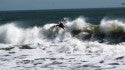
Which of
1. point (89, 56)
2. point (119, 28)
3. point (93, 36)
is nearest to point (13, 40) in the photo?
point (93, 36)

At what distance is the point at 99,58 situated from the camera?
17.3m

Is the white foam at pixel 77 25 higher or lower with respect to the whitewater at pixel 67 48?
higher

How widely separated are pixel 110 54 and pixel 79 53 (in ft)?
5.60

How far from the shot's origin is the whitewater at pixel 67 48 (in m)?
16.3

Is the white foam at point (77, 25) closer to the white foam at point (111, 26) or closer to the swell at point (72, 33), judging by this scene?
the swell at point (72, 33)

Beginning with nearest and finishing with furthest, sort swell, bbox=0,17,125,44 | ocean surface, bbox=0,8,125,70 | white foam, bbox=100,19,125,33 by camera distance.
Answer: ocean surface, bbox=0,8,125,70 → swell, bbox=0,17,125,44 → white foam, bbox=100,19,125,33

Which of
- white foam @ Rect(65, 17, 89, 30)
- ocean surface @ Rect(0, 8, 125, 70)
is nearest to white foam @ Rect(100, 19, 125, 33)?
ocean surface @ Rect(0, 8, 125, 70)

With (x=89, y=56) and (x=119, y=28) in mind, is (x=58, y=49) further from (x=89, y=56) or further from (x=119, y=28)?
(x=119, y=28)

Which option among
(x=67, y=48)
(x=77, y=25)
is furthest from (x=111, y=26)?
(x=67, y=48)

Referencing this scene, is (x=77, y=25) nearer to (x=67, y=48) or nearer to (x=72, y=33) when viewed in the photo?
(x=72, y=33)

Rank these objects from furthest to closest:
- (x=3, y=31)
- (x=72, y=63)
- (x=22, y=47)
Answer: (x=3, y=31) < (x=22, y=47) < (x=72, y=63)

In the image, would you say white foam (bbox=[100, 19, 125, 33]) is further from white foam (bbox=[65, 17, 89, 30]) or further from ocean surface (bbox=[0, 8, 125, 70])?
white foam (bbox=[65, 17, 89, 30])

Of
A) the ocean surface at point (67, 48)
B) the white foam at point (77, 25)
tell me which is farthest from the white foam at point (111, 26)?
the white foam at point (77, 25)

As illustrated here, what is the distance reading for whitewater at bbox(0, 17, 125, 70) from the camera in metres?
16.3
